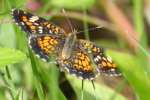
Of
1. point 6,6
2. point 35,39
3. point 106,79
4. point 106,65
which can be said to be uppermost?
point 6,6

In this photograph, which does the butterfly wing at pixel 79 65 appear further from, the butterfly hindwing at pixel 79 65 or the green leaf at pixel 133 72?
the green leaf at pixel 133 72

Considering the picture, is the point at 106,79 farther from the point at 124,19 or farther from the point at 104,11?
the point at 104,11

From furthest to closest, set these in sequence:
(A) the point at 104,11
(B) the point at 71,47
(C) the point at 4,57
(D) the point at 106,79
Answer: (A) the point at 104,11
(D) the point at 106,79
(B) the point at 71,47
(C) the point at 4,57

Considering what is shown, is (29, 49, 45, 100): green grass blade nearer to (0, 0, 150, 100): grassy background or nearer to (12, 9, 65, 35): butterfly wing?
(0, 0, 150, 100): grassy background

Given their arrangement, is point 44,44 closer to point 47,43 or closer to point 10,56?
point 47,43

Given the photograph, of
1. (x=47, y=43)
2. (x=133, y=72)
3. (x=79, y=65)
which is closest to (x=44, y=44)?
(x=47, y=43)

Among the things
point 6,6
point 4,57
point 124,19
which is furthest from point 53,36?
point 124,19

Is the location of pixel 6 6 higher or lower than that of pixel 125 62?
higher
